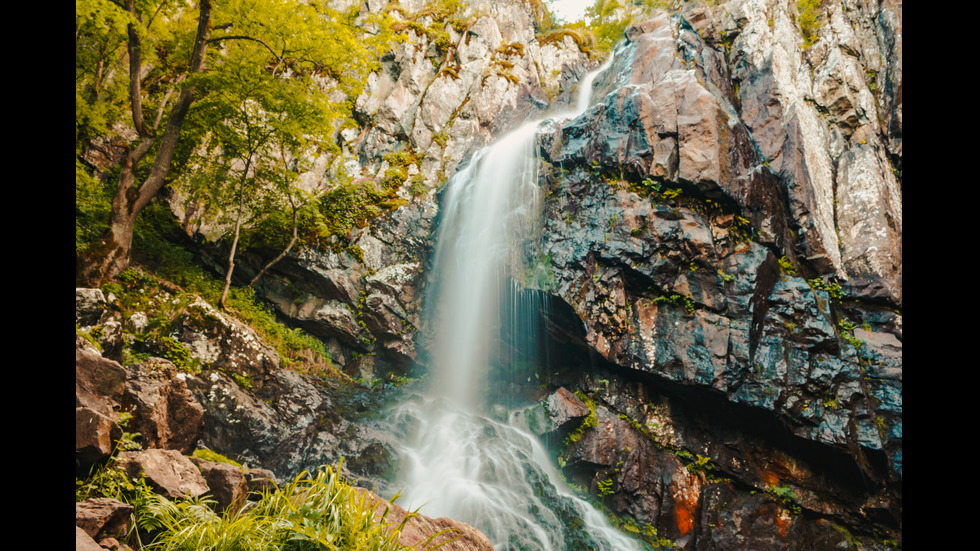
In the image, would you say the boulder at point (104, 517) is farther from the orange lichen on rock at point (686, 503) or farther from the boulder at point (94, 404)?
the orange lichen on rock at point (686, 503)

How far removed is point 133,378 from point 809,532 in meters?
11.7

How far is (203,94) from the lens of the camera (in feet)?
29.1

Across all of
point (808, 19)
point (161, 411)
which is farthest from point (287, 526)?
point (808, 19)

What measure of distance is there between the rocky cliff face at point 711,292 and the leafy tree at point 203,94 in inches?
119

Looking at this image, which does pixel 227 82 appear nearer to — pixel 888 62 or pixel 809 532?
pixel 809 532

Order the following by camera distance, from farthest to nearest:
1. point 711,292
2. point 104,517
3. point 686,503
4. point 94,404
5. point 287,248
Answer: point 287,248 < point 711,292 < point 686,503 < point 94,404 < point 104,517

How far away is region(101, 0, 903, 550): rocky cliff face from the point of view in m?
8.18

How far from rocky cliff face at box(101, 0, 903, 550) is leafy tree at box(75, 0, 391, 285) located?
119 inches

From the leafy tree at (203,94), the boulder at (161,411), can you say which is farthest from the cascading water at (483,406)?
the leafy tree at (203,94)

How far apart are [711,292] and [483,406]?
20.6ft

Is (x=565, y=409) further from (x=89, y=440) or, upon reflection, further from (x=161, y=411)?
(x=89, y=440)

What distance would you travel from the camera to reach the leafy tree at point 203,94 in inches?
315
